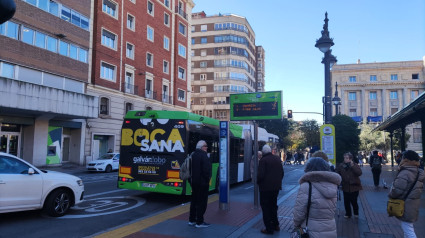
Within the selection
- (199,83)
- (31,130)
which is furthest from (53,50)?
(199,83)

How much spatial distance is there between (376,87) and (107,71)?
217 feet

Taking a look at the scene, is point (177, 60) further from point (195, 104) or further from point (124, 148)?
point (124, 148)

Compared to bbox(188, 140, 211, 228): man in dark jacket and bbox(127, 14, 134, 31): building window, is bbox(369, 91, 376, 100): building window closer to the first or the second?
bbox(127, 14, 134, 31): building window

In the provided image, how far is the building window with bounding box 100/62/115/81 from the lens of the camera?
29.7 metres

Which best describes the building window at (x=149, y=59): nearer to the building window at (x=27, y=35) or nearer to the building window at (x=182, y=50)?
the building window at (x=182, y=50)

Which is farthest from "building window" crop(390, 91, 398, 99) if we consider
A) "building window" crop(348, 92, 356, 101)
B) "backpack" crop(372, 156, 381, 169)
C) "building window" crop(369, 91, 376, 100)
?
"backpack" crop(372, 156, 381, 169)

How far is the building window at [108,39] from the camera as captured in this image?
29.9m

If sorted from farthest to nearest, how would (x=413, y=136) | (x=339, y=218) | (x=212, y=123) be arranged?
(x=413, y=136) < (x=212, y=123) < (x=339, y=218)

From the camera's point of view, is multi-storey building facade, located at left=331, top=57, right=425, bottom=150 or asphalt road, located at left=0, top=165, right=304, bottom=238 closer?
asphalt road, located at left=0, top=165, right=304, bottom=238

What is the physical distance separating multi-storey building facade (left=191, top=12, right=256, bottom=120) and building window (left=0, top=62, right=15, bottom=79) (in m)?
42.3

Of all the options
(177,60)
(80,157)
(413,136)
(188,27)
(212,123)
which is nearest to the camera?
(212,123)

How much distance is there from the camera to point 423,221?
7.61 meters

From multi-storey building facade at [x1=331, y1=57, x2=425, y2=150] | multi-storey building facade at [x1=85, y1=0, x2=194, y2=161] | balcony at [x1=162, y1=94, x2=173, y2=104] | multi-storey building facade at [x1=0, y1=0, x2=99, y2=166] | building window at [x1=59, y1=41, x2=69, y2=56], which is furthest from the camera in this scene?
multi-storey building facade at [x1=331, y1=57, x2=425, y2=150]

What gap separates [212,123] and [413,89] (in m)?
78.0
